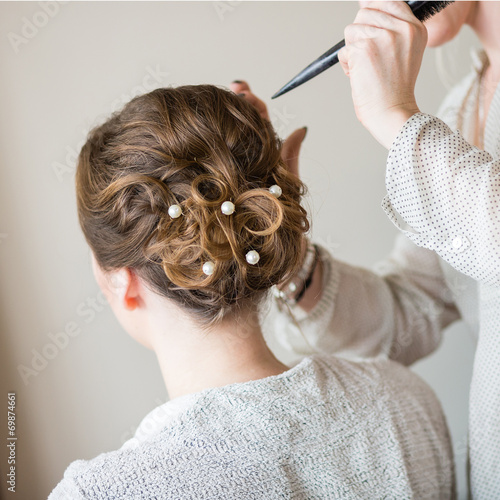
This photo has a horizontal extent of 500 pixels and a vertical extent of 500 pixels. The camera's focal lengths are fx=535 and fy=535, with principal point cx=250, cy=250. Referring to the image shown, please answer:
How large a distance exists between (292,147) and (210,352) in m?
0.37

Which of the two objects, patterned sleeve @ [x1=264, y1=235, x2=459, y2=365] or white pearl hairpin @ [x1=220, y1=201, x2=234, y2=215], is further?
patterned sleeve @ [x1=264, y1=235, x2=459, y2=365]

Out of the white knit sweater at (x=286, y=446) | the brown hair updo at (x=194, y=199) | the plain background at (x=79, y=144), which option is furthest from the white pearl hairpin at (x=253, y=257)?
the plain background at (x=79, y=144)

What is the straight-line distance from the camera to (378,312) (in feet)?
3.67

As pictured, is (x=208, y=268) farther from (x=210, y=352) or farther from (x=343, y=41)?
(x=343, y=41)

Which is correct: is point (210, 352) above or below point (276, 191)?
below

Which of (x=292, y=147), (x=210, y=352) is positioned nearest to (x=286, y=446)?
(x=210, y=352)

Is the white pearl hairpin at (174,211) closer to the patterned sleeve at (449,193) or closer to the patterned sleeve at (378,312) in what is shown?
the patterned sleeve at (449,193)

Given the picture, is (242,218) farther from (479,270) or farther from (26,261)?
(26,261)

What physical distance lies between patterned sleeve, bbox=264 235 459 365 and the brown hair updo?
308 millimetres

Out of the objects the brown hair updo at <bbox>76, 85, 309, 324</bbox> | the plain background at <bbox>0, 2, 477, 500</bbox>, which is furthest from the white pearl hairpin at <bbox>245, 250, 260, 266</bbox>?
the plain background at <bbox>0, 2, 477, 500</bbox>

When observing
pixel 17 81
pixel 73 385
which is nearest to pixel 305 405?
pixel 73 385

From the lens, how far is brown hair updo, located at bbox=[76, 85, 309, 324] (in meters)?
0.69

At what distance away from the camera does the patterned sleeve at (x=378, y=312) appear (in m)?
1.06

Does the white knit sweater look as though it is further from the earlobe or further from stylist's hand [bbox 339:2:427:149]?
stylist's hand [bbox 339:2:427:149]
